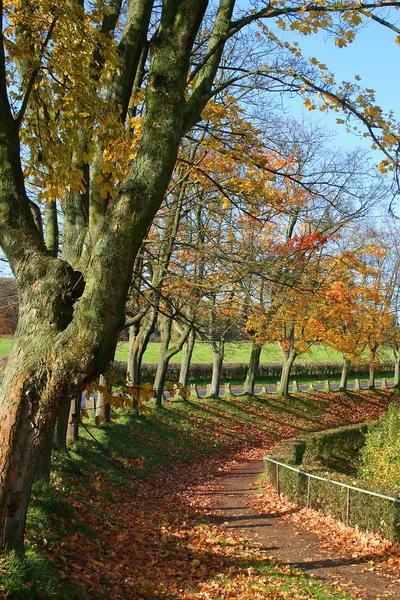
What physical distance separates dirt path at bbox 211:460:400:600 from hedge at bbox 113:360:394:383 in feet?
70.6

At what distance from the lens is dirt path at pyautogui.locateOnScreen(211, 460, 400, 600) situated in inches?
315

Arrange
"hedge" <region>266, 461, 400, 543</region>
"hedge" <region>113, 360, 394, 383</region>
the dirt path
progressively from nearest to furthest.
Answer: the dirt path
"hedge" <region>266, 461, 400, 543</region>
"hedge" <region>113, 360, 394, 383</region>

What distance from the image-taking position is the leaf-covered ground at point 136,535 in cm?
611

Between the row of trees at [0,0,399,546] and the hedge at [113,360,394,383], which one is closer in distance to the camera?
the row of trees at [0,0,399,546]

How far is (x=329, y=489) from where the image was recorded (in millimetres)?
11516

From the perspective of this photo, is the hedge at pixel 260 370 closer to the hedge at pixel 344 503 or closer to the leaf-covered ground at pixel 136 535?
the leaf-covered ground at pixel 136 535

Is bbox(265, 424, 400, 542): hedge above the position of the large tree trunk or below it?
below

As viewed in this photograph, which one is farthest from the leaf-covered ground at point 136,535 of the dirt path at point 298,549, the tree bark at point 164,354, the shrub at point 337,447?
the shrub at point 337,447

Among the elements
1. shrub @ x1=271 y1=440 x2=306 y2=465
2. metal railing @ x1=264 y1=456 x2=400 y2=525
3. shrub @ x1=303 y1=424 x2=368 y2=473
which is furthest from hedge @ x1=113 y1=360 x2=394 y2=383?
metal railing @ x1=264 y1=456 x2=400 y2=525

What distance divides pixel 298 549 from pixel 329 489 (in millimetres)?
2194

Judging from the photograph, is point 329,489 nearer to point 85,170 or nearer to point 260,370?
point 85,170

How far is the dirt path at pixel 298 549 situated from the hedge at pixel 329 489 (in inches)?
32.4

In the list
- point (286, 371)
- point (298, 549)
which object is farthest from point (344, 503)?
point (286, 371)

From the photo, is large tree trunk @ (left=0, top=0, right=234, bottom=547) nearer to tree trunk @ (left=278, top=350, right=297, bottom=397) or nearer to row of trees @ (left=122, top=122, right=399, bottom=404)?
row of trees @ (left=122, top=122, right=399, bottom=404)
